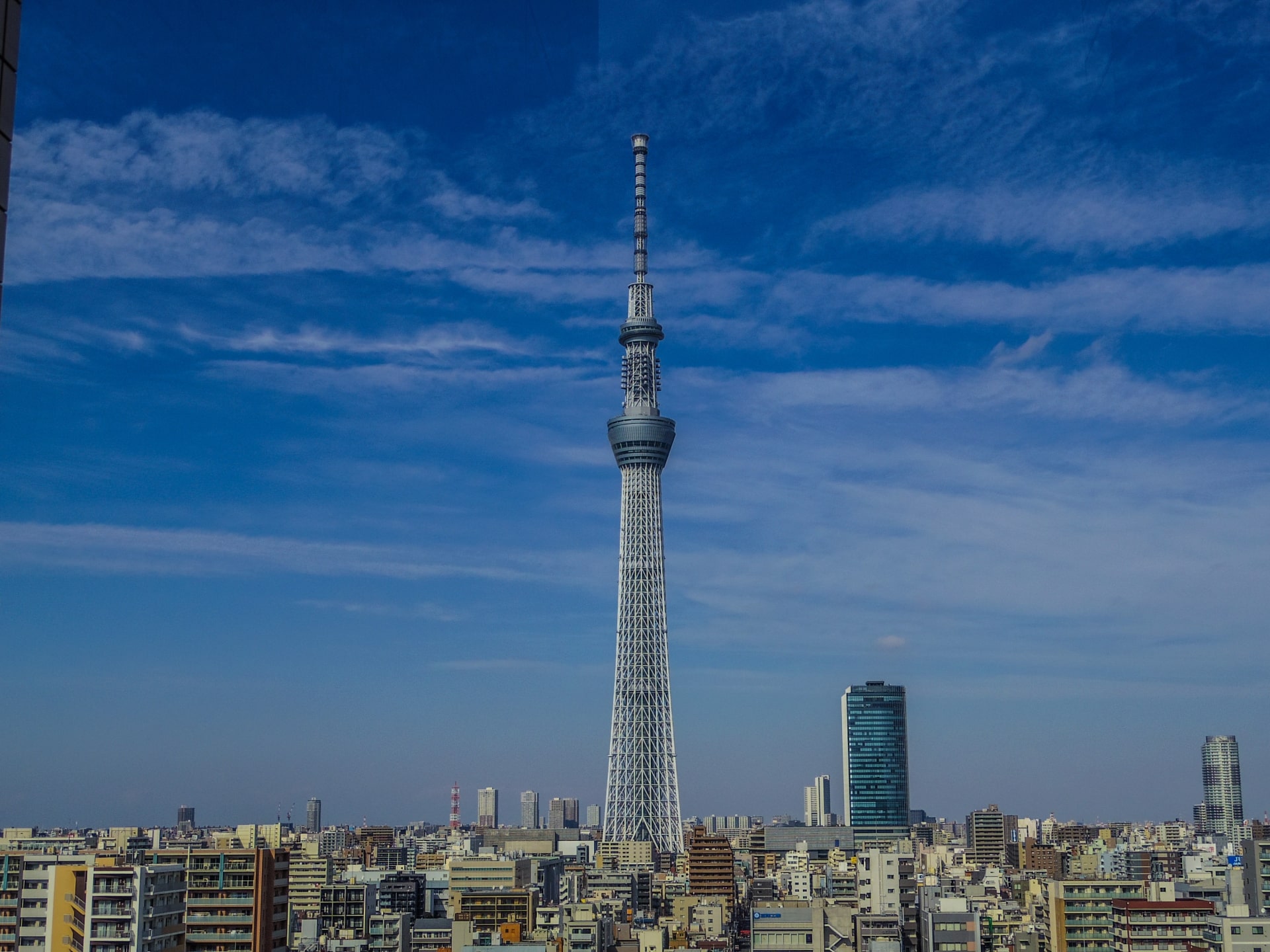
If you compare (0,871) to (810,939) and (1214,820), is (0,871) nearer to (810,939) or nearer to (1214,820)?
(810,939)

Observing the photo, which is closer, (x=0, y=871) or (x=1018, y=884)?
(x=0, y=871)

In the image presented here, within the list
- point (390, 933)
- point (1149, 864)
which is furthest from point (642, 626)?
point (390, 933)

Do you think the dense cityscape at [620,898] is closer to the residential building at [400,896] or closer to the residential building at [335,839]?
the residential building at [400,896]

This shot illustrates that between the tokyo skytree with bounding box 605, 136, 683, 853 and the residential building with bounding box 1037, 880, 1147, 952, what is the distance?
3014 cm

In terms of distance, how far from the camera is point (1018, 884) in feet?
130

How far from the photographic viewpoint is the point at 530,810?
396 ft

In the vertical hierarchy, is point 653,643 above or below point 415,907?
above

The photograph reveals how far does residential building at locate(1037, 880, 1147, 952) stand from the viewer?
79.6 feet

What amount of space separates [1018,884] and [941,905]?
16.8 metres

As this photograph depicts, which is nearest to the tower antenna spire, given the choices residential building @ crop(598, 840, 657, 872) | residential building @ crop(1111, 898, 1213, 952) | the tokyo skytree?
the tokyo skytree

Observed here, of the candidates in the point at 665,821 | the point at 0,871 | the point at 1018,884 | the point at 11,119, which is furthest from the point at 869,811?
the point at 11,119

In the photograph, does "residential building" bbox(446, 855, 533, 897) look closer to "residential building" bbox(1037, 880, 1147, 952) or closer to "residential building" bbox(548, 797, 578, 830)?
"residential building" bbox(1037, 880, 1147, 952)

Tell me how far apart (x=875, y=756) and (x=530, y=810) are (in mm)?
44911

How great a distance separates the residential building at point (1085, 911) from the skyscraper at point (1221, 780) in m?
99.7
